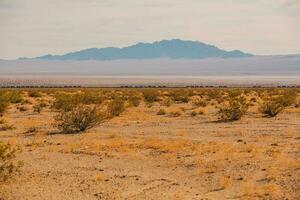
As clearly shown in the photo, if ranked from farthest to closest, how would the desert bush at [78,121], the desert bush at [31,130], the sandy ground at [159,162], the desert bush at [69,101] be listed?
1. the desert bush at [69,101]
2. the desert bush at [78,121]
3. the desert bush at [31,130]
4. the sandy ground at [159,162]

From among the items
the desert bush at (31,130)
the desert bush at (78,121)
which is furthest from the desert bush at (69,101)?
the desert bush at (31,130)

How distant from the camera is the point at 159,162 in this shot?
48.4 ft

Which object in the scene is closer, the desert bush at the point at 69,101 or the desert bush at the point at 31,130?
the desert bush at the point at 31,130

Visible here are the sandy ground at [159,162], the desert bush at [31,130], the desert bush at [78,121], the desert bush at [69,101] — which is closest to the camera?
the sandy ground at [159,162]

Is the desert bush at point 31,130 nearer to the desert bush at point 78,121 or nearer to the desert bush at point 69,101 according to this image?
the desert bush at point 78,121

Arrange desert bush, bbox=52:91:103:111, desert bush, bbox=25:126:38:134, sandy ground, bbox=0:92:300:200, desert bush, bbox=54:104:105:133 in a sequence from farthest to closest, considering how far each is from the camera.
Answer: desert bush, bbox=52:91:103:111 → desert bush, bbox=54:104:105:133 → desert bush, bbox=25:126:38:134 → sandy ground, bbox=0:92:300:200

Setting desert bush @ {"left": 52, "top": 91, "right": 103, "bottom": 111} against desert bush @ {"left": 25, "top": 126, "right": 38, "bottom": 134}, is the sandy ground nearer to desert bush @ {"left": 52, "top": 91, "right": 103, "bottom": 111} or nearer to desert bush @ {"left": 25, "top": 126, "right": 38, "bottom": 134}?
desert bush @ {"left": 25, "top": 126, "right": 38, "bottom": 134}

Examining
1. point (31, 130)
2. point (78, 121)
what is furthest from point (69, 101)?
point (31, 130)

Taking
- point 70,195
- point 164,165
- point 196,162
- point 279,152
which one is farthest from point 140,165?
point 279,152

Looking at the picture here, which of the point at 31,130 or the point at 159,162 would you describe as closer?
the point at 159,162

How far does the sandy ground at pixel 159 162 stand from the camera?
11.3 m

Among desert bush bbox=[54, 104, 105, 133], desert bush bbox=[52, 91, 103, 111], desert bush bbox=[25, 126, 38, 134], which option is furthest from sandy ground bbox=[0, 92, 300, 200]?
desert bush bbox=[52, 91, 103, 111]

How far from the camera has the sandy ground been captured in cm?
1127

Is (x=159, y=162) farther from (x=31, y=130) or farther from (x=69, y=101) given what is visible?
(x=69, y=101)
